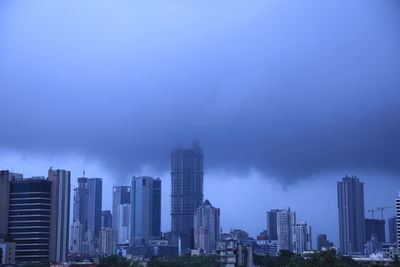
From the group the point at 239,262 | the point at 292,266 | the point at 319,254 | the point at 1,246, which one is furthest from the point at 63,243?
the point at 239,262

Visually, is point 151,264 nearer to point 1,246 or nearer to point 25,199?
point 1,246

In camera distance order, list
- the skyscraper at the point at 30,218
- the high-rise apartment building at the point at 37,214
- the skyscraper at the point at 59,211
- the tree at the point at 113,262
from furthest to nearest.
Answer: the skyscraper at the point at 59,211
the high-rise apartment building at the point at 37,214
the skyscraper at the point at 30,218
the tree at the point at 113,262

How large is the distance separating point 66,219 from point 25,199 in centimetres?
1238

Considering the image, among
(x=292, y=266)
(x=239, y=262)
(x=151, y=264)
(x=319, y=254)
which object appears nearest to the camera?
(x=239, y=262)

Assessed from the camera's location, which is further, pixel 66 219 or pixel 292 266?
pixel 66 219

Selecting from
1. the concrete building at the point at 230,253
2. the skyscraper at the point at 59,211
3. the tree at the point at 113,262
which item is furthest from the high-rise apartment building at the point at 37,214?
the concrete building at the point at 230,253

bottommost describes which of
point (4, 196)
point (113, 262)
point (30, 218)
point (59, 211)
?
point (113, 262)

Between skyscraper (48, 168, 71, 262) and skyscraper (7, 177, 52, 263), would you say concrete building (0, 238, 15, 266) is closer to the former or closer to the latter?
skyscraper (7, 177, 52, 263)

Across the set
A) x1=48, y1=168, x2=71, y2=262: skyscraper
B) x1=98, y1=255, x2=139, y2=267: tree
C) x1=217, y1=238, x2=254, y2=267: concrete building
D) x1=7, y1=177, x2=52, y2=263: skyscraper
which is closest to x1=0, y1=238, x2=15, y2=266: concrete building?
x1=7, y1=177, x2=52, y2=263: skyscraper

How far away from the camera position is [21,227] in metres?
179

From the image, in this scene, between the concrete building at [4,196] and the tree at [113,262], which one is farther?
the concrete building at [4,196]

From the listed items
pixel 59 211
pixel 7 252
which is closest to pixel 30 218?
pixel 59 211

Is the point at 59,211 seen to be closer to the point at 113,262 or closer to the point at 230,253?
the point at 113,262

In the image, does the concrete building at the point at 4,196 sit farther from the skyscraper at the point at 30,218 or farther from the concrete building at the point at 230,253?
the concrete building at the point at 230,253
